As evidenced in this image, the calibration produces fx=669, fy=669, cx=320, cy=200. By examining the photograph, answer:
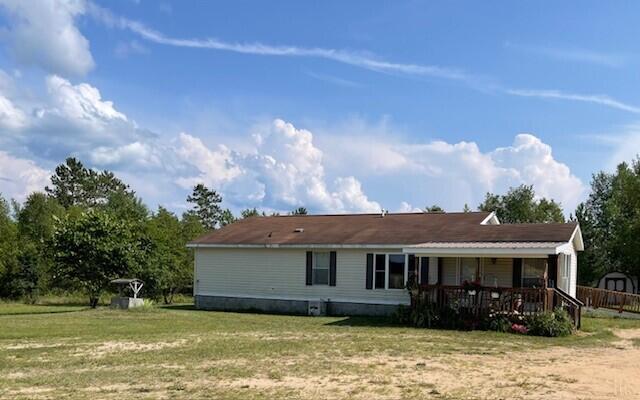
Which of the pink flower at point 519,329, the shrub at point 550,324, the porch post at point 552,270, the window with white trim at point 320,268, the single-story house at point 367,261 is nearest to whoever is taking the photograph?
the shrub at point 550,324

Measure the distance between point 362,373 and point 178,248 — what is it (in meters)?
29.0

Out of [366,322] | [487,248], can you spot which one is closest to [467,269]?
[487,248]

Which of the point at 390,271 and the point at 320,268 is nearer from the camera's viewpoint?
the point at 390,271

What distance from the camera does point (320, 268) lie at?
2373 centimetres

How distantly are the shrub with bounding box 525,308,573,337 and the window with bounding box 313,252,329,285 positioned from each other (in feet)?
26.7

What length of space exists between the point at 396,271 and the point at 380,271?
56cm

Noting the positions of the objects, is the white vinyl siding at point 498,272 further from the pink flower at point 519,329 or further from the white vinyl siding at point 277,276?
the pink flower at point 519,329

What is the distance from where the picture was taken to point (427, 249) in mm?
20203

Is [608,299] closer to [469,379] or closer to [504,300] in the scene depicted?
[504,300]

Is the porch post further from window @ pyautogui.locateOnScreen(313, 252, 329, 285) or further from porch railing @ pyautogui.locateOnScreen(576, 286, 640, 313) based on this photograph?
window @ pyautogui.locateOnScreen(313, 252, 329, 285)

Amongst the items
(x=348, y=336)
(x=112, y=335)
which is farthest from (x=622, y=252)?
(x=112, y=335)

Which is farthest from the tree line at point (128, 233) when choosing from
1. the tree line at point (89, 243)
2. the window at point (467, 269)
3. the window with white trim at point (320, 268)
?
the window at point (467, 269)

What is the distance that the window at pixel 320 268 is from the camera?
23.6m

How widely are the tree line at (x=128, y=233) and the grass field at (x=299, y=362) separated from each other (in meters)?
8.96
